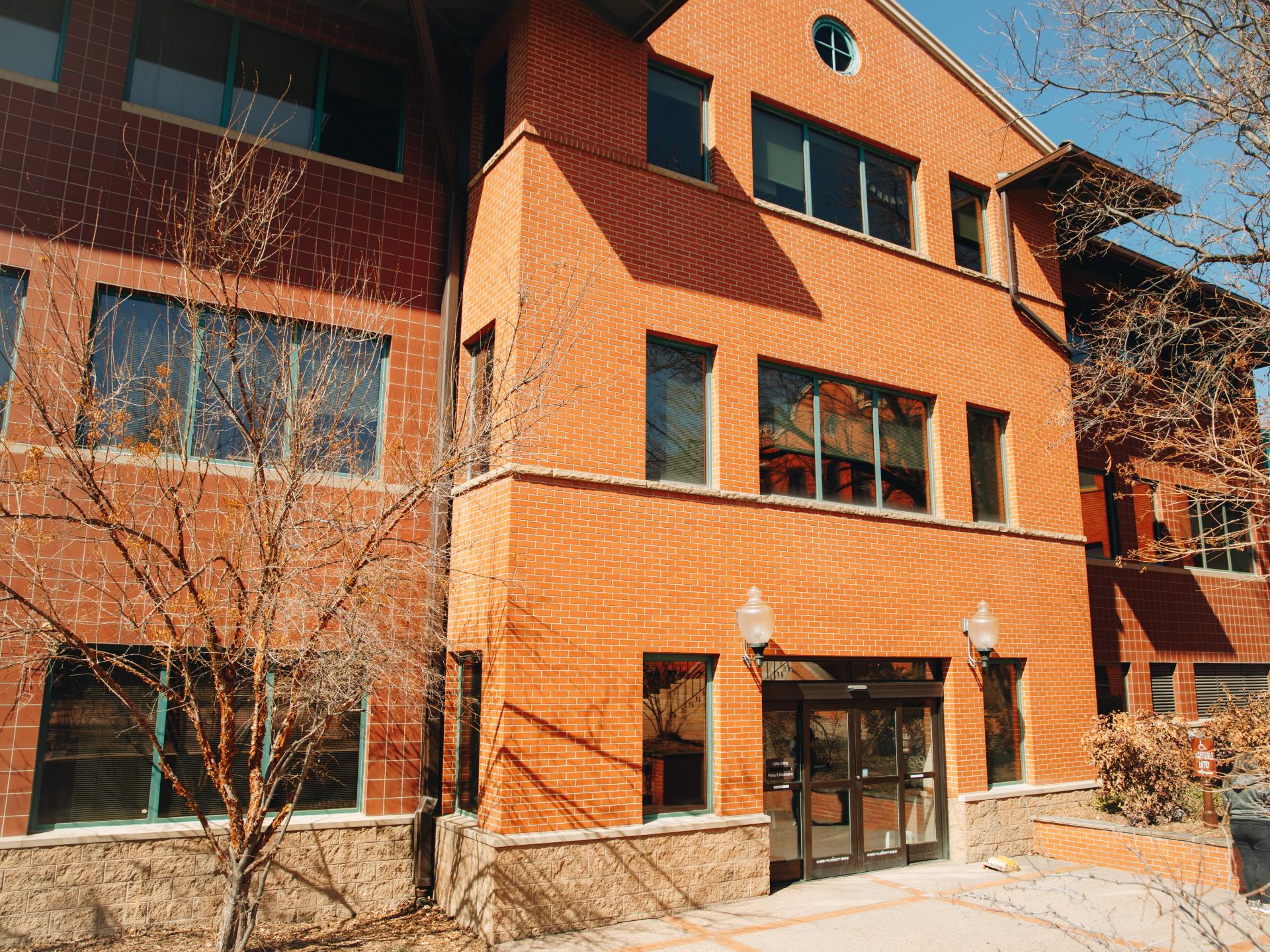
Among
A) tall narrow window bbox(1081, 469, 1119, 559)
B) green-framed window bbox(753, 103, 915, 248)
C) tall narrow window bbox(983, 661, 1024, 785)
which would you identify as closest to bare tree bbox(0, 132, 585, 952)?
green-framed window bbox(753, 103, 915, 248)

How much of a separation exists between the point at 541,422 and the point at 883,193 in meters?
6.93

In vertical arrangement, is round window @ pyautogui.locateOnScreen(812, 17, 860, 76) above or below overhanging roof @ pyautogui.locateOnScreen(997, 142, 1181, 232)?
above

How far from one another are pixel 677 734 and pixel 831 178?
7802mm

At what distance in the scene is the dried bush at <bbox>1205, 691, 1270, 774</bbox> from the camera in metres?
13.4

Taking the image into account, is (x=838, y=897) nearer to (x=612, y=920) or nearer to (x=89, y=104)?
(x=612, y=920)

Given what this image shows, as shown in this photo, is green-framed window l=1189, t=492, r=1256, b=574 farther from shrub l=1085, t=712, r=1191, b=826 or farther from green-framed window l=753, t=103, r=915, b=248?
green-framed window l=753, t=103, r=915, b=248

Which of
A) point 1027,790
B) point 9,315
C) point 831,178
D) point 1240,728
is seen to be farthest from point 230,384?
point 1240,728

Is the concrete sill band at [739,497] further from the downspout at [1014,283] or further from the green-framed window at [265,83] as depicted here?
the green-framed window at [265,83]

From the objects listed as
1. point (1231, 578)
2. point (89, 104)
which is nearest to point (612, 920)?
point (89, 104)

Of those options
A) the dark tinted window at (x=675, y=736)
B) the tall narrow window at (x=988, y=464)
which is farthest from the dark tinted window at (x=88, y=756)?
the tall narrow window at (x=988, y=464)

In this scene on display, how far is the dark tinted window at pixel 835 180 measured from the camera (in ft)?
41.9

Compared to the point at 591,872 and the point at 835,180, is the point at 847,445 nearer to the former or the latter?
the point at 835,180

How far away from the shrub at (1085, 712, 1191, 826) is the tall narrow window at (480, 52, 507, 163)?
11.0 metres

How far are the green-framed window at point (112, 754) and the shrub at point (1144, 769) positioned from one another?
979cm
